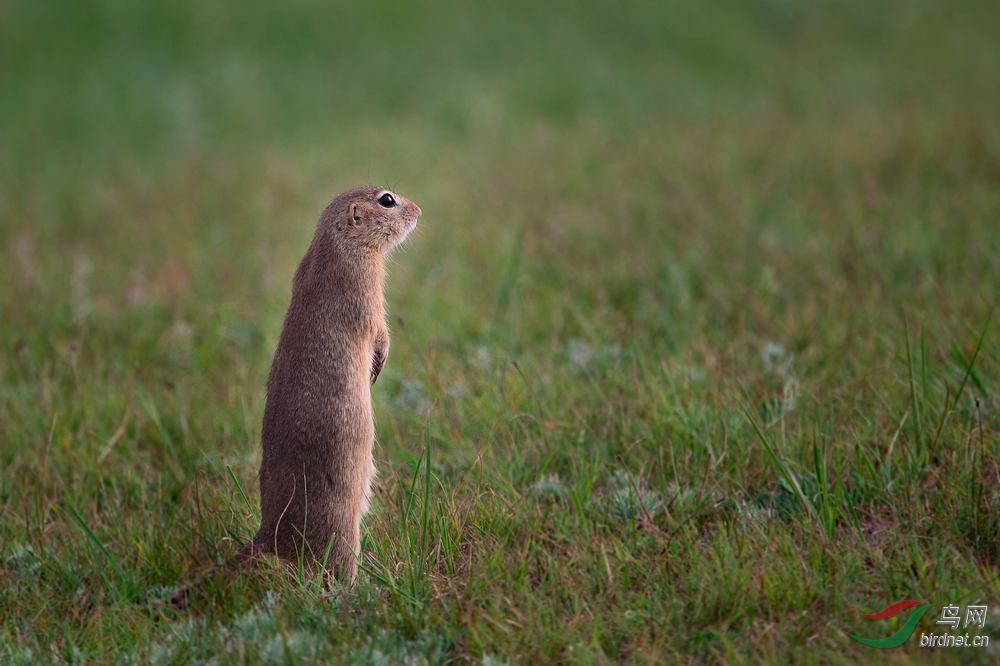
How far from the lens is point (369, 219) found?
342 cm

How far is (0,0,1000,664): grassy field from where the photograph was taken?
9.14 ft

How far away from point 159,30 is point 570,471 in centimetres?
1067

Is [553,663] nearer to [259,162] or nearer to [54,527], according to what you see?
[54,527]

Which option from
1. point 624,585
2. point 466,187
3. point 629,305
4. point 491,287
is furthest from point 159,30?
point 624,585

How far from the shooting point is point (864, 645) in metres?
2.54
